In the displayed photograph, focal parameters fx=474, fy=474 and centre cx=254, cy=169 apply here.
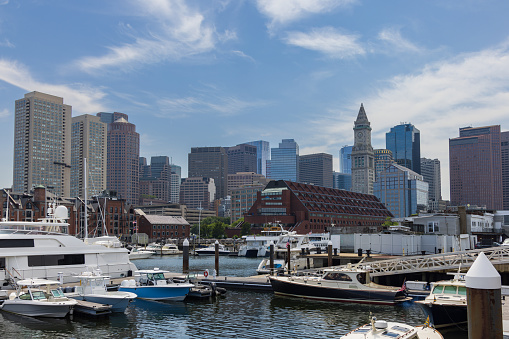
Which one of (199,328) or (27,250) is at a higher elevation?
(27,250)

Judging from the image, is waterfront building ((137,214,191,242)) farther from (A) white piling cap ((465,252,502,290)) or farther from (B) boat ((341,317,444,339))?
(A) white piling cap ((465,252,502,290))

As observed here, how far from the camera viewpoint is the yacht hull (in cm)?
3538

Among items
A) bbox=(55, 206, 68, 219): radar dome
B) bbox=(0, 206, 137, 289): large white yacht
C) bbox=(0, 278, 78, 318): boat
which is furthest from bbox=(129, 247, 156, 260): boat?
bbox=(0, 278, 78, 318): boat

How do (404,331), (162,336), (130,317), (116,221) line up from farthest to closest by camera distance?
(116,221)
(130,317)
(162,336)
(404,331)

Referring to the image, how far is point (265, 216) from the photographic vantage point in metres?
147

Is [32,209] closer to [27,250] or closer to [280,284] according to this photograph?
[27,250]

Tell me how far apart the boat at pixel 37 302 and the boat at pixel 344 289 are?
17.0 m

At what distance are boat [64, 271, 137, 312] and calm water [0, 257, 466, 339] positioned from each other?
90 centimetres

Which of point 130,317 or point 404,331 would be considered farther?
point 130,317

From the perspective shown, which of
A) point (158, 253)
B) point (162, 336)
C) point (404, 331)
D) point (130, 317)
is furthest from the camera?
point (158, 253)

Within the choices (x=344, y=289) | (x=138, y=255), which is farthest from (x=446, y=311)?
(x=138, y=255)

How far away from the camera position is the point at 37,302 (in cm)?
3062

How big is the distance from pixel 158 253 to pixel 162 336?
93.2m

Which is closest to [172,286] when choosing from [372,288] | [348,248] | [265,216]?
[372,288]
